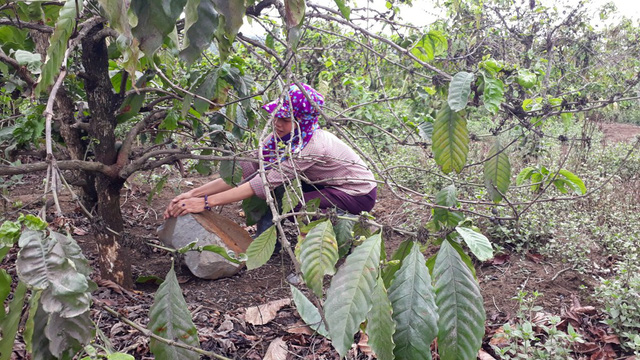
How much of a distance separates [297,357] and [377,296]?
53.6 inches

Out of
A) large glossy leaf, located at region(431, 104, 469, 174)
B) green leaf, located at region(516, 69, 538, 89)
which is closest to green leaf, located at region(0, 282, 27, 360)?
large glossy leaf, located at region(431, 104, 469, 174)

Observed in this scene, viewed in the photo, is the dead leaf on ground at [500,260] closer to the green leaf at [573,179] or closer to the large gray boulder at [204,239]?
the large gray boulder at [204,239]

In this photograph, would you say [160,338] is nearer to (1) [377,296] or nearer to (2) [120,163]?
(1) [377,296]

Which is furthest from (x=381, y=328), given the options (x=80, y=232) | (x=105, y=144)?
(x=80, y=232)

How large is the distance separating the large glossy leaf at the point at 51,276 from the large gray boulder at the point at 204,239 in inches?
72.4

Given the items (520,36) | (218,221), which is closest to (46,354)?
(218,221)

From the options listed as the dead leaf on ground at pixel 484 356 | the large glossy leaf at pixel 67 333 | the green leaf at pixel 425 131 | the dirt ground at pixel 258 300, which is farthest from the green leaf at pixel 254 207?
the large glossy leaf at pixel 67 333

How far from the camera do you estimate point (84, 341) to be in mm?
833

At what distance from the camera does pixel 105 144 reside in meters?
2.04

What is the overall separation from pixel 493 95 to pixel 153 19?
2.64 ft

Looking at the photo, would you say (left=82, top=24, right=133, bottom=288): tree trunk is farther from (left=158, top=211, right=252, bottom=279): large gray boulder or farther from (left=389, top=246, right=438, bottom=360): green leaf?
(left=389, top=246, right=438, bottom=360): green leaf

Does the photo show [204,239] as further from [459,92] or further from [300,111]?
[459,92]

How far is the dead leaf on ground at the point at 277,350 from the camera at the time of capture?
1965mm

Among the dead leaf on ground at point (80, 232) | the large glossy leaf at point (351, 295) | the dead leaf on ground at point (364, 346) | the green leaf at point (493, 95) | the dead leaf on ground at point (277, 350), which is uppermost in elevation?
the green leaf at point (493, 95)
